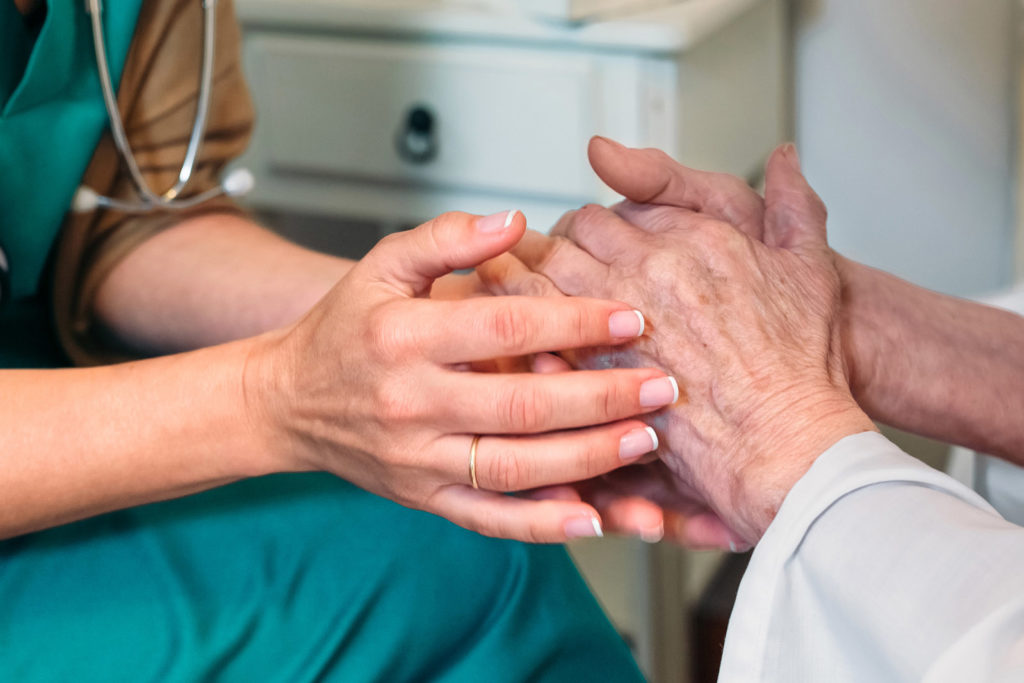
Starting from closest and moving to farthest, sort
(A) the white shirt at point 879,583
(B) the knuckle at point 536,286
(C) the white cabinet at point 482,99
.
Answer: (A) the white shirt at point 879,583 < (B) the knuckle at point 536,286 < (C) the white cabinet at point 482,99

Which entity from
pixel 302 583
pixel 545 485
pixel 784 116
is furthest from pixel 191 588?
pixel 784 116

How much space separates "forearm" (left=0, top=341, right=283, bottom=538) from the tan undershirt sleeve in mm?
164

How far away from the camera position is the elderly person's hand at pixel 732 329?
0.49 m

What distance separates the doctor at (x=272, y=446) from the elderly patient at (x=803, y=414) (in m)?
0.05

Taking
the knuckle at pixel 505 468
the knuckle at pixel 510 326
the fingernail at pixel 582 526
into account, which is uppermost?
the knuckle at pixel 510 326

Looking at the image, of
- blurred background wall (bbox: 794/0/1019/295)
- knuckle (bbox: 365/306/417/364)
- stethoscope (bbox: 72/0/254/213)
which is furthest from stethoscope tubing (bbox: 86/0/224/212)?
blurred background wall (bbox: 794/0/1019/295)

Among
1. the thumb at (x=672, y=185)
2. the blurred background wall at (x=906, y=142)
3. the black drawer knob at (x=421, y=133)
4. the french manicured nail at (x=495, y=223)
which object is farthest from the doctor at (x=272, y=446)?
the blurred background wall at (x=906, y=142)

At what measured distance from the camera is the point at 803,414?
1.60 feet

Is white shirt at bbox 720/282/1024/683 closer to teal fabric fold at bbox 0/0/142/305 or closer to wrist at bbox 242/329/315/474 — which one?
wrist at bbox 242/329/315/474

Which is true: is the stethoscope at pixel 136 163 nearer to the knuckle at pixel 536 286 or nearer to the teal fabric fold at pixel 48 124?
the teal fabric fold at pixel 48 124

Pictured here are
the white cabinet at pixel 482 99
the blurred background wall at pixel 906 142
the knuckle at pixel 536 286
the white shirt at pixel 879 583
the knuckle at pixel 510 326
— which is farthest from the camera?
the blurred background wall at pixel 906 142

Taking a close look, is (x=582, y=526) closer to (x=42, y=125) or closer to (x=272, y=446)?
(x=272, y=446)

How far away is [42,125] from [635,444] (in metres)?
0.41

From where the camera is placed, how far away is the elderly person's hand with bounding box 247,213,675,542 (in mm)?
447
